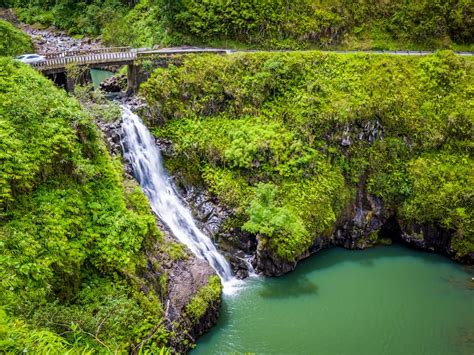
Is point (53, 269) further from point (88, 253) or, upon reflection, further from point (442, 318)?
point (442, 318)

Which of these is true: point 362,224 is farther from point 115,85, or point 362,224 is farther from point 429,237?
point 115,85

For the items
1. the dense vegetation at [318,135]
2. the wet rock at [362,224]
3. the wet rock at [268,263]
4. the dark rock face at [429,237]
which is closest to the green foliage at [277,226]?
the dense vegetation at [318,135]

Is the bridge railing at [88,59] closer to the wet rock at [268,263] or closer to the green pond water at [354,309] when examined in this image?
the wet rock at [268,263]

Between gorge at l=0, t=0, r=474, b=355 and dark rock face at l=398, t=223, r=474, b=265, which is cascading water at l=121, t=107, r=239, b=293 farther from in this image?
dark rock face at l=398, t=223, r=474, b=265

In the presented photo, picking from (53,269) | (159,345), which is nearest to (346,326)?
(159,345)

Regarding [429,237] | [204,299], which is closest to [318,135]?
[429,237]

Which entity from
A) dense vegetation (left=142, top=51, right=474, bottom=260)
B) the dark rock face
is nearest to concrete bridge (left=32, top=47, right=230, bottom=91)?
dense vegetation (left=142, top=51, right=474, bottom=260)
